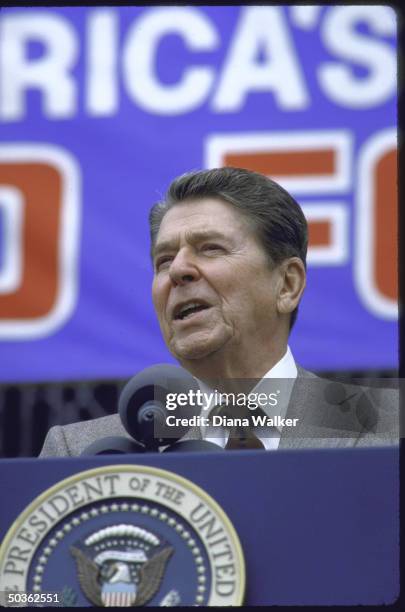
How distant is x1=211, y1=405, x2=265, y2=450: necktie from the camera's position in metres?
1.83

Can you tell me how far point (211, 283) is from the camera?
2.07 metres

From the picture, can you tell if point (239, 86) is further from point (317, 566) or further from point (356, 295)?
point (317, 566)

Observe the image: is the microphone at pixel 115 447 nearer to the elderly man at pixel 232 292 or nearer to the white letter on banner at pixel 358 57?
the elderly man at pixel 232 292

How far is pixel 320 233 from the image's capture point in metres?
4.04

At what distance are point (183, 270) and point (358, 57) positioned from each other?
2.17 meters

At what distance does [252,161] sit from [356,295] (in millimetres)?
505

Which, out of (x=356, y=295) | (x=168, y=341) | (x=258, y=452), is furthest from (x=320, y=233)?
(x=258, y=452)

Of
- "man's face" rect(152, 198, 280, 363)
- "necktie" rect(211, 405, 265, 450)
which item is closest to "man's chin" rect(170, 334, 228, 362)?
"man's face" rect(152, 198, 280, 363)

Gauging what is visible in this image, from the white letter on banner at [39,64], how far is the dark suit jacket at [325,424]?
7.84 ft

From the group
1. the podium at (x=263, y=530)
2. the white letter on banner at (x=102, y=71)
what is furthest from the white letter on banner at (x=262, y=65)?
the podium at (x=263, y=530)

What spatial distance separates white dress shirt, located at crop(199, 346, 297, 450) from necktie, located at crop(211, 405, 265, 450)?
0.01m

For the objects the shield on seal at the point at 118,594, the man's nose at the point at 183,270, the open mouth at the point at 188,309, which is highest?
the man's nose at the point at 183,270

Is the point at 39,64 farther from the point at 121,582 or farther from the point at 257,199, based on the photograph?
the point at 121,582

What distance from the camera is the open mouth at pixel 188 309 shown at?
205cm
